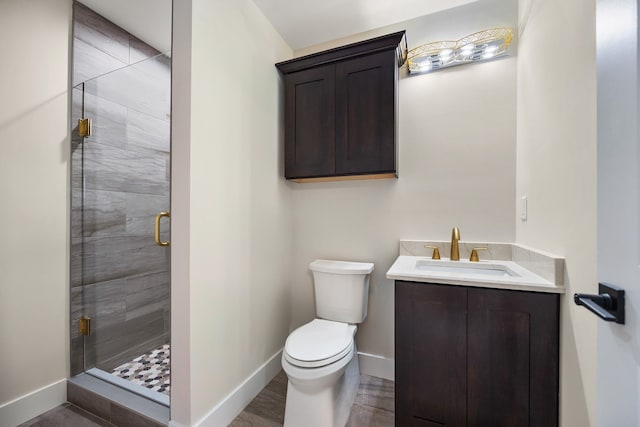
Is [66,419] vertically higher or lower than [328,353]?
lower

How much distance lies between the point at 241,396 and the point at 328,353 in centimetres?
66

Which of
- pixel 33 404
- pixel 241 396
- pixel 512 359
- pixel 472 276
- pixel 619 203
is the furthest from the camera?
pixel 241 396

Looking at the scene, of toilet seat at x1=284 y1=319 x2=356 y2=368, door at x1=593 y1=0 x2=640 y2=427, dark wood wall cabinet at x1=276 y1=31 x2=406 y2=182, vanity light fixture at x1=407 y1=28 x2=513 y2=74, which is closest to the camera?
door at x1=593 y1=0 x2=640 y2=427

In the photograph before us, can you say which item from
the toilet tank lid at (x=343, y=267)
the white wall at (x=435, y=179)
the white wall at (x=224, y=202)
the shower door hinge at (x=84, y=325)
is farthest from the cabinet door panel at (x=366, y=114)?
the shower door hinge at (x=84, y=325)

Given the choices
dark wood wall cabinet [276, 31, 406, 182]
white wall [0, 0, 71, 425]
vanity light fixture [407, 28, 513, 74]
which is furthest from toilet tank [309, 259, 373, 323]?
white wall [0, 0, 71, 425]

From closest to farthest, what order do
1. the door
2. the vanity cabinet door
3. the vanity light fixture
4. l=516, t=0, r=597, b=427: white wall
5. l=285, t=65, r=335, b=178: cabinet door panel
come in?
the door, l=516, t=0, r=597, b=427: white wall, the vanity cabinet door, the vanity light fixture, l=285, t=65, r=335, b=178: cabinet door panel

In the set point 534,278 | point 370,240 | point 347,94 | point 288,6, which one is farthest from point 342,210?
point 288,6

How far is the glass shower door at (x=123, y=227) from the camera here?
1733 millimetres

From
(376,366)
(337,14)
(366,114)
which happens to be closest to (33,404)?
(376,366)

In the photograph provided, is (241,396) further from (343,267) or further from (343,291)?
(343,267)

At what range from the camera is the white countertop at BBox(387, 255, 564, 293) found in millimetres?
1136

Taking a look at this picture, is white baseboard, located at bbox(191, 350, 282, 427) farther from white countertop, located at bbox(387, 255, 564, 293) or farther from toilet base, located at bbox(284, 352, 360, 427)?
white countertop, located at bbox(387, 255, 564, 293)

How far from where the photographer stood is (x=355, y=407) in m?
1.62

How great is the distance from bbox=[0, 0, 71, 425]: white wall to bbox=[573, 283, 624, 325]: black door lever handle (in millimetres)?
2380
